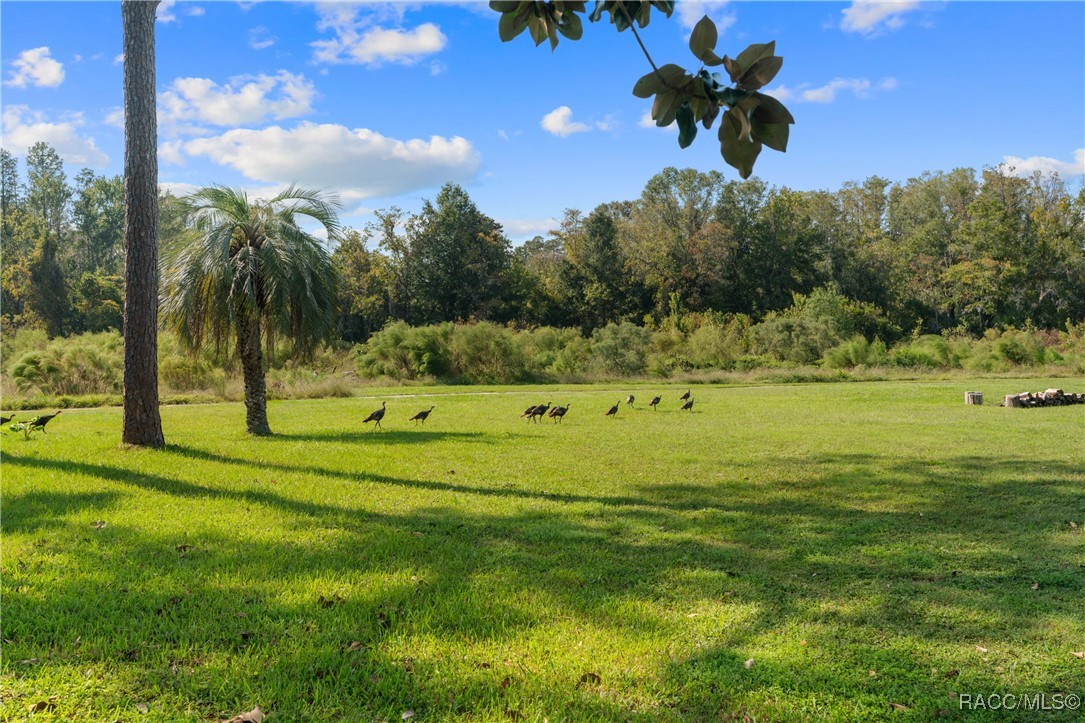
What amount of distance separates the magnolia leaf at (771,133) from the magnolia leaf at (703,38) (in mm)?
209

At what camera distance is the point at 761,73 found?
5.39 feet

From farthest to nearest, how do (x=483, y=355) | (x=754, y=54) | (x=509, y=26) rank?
1. (x=483, y=355)
2. (x=509, y=26)
3. (x=754, y=54)

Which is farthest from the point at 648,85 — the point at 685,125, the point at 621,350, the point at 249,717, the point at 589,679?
the point at 621,350

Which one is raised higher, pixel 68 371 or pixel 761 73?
pixel 761 73

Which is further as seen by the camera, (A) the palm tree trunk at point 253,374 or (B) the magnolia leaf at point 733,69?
(A) the palm tree trunk at point 253,374

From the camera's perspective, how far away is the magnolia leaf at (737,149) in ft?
5.53

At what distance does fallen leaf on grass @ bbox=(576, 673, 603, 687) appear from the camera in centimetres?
307

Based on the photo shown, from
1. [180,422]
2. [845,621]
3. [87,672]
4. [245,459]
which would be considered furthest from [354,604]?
[180,422]

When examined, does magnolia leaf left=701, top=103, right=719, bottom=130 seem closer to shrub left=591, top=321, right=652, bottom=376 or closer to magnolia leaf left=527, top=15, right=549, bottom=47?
magnolia leaf left=527, top=15, right=549, bottom=47

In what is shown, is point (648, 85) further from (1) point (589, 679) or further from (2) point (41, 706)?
(2) point (41, 706)

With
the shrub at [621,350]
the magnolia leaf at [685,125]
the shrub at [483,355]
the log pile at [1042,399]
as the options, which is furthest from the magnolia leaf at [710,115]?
the shrub at [621,350]

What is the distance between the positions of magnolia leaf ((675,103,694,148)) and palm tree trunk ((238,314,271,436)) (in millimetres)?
11291

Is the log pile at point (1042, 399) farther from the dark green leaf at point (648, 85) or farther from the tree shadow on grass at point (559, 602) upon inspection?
the dark green leaf at point (648, 85)

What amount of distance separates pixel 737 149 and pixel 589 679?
246 centimetres
